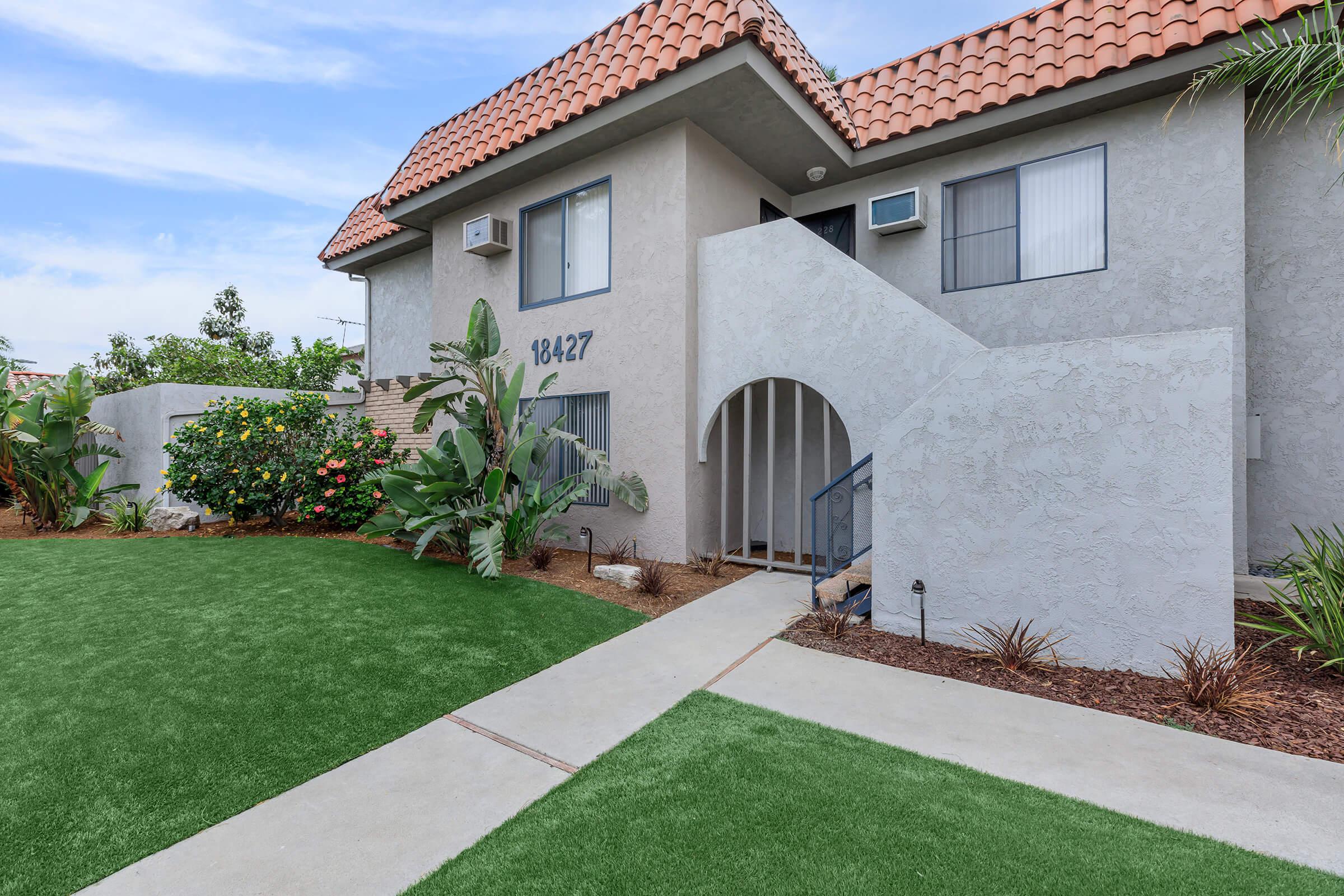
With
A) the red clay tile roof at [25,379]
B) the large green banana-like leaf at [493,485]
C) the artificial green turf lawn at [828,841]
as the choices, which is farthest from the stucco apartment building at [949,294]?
the red clay tile roof at [25,379]

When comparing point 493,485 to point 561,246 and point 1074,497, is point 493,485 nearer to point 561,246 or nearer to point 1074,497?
point 561,246

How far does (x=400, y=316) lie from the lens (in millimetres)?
12789

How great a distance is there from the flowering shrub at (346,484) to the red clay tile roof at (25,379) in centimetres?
573

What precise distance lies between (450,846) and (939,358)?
5801 millimetres

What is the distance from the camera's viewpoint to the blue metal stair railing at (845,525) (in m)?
5.82

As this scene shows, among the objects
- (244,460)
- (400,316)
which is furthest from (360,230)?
(244,460)

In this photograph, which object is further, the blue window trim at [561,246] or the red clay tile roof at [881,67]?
the blue window trim at [561,246]

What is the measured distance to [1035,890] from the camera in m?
2.20

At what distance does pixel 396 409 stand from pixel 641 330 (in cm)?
568

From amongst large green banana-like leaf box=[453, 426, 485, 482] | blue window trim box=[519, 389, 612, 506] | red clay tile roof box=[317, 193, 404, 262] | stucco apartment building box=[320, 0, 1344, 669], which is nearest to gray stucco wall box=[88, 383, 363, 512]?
red clay tile roof box=[317, 193, 404, 262]

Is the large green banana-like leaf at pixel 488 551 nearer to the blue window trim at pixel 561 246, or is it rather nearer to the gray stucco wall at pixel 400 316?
the blue window trim at pixel 561 246

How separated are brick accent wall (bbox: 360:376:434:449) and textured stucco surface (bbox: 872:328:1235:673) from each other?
8.63 m


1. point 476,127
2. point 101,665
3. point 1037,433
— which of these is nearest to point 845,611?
point 1037,433

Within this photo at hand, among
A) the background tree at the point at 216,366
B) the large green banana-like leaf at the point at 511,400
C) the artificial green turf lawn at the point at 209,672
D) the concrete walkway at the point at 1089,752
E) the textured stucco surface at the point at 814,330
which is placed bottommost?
the concrete walkway at the point at 1089,752
